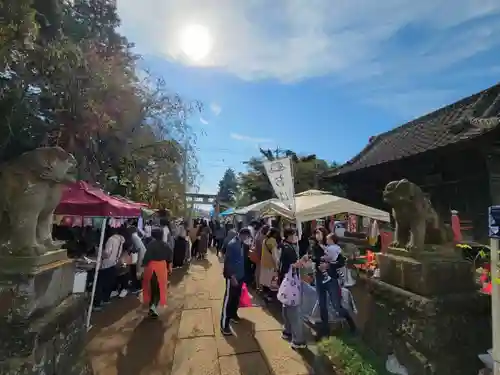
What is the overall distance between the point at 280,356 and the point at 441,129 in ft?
29.1

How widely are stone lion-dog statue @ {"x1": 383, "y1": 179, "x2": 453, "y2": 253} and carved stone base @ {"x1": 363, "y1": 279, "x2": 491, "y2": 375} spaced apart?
0.60 m

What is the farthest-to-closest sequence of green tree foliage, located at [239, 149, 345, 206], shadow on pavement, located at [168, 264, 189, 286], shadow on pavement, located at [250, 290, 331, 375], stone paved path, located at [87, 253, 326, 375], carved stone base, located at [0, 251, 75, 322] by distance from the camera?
1. green tree foliage, located at [239, 149, 345, 206]
2. shadow on pavement, located at [168, 264, 189, 286]
3. stone paved path, located at [87, 253, 326, 375]
4. shadow on pavement, located at [250, 290, 331, 375]
5. carved stone base, located at [0, 251, 75, 322]

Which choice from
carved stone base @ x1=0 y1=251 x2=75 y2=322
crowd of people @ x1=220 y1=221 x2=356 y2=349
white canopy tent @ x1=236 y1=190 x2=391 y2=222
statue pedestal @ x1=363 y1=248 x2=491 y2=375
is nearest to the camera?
carved stone base @ x1=0 y1=251 x2=75 y2=322

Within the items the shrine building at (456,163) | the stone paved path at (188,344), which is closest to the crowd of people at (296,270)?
the stone paved path at (188,344)

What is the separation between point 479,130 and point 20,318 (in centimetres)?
860

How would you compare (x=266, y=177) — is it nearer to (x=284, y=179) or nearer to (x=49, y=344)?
(x=284, y=179)

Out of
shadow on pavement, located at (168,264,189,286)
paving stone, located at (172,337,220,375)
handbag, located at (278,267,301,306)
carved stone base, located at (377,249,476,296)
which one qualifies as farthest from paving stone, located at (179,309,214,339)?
carved stone base, located at (377,249,476,296)

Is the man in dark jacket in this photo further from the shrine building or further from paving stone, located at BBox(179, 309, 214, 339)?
the shrine building

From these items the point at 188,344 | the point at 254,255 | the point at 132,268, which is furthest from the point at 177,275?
the point at 188,344

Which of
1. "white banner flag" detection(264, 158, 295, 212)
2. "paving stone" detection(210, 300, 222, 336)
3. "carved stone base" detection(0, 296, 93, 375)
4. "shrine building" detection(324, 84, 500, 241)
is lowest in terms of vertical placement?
"paving stone" detection(210, 300, 222, 336)

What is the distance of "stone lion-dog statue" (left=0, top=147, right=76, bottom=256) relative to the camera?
9.20 ft

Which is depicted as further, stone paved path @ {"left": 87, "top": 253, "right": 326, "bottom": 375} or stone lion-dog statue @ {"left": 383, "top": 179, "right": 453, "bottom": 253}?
stone paved path @ {"left": 87, "top": 253, "right": 326, "bottom": 375}

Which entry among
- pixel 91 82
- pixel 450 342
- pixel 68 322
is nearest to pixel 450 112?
pixel 450 342

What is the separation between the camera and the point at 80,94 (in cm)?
777
